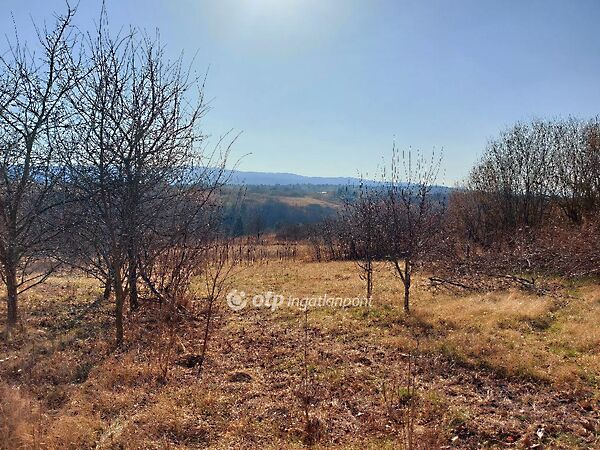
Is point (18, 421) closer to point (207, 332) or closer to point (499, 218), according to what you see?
point (207, 332)

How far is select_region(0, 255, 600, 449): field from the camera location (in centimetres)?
374

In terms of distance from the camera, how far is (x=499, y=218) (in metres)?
19.0

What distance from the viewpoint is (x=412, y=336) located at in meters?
6.72

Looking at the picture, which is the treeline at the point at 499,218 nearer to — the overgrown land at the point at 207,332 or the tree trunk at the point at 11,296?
the overgrown land at the point at 207,332

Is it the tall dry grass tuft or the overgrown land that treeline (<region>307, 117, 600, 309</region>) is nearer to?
the overgrown land

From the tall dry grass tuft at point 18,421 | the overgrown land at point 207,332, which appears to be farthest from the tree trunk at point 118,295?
the tall dry grass tuft at point 18,421

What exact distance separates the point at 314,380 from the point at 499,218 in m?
16.9

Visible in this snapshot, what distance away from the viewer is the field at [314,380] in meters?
3.74

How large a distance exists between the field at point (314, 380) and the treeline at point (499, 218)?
7.19 feet

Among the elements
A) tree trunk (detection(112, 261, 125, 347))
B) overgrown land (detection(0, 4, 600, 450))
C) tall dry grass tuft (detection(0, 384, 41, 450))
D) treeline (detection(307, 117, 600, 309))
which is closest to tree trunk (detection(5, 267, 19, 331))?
overgrown land (detection(0, 4, 600, 450))

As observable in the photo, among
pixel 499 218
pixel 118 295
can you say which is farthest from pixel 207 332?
pixel 499 218

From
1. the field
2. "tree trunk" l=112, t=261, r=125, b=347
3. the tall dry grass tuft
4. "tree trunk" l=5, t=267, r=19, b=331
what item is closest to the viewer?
the tall dry grass tuft

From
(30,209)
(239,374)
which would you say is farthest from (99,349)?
(30,209)

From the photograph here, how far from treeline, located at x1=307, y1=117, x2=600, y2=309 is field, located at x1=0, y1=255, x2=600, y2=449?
2.19m
